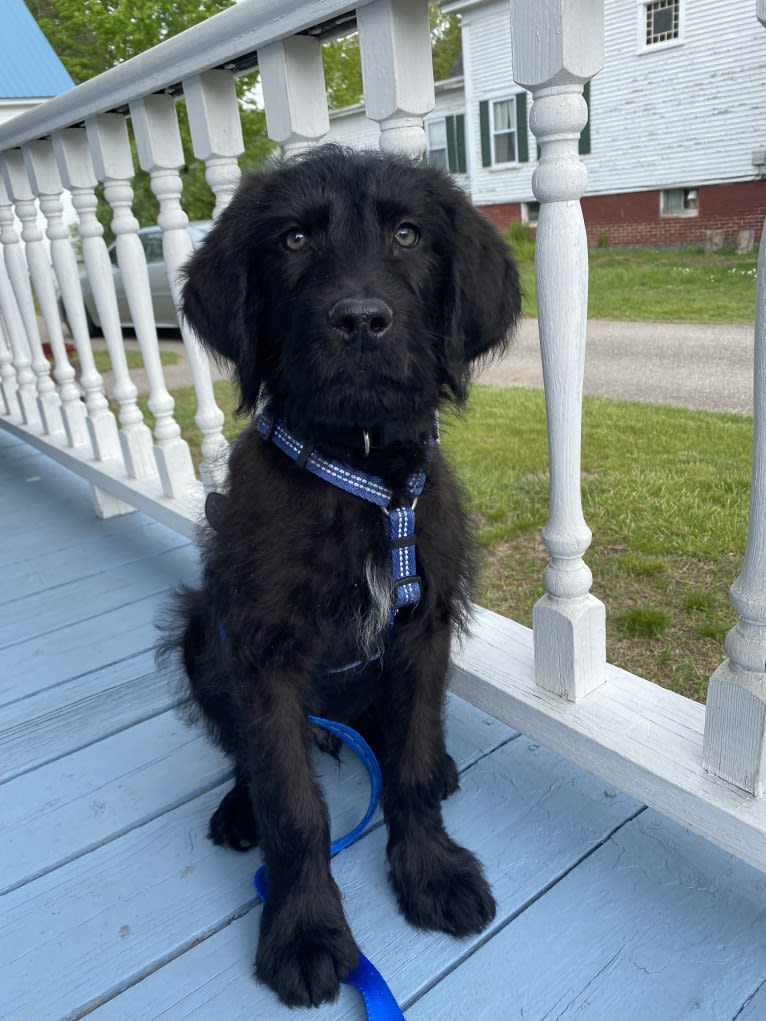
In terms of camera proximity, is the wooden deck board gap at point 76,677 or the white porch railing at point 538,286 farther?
the wooden deck board gap at point 76,677

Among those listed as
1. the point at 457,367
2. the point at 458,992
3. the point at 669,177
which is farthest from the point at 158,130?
the point at 669,177

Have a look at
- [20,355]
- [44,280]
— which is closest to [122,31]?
[20,355]

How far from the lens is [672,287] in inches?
440

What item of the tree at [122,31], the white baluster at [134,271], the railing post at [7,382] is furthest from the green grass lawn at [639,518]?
the tree at [122,31]

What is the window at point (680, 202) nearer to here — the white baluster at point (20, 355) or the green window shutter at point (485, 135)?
the green window shutter at point (485, 135)

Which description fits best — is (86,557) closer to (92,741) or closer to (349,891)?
(92,741)

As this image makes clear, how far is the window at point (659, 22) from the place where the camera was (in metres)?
15.4

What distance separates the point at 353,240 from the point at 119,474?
2.03 m

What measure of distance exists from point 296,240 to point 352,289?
0.67 feet

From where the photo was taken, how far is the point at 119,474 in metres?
3.15

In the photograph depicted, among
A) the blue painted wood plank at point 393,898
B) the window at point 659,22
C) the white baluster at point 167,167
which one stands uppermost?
the window at point 659,22

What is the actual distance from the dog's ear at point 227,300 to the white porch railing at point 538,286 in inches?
15.2

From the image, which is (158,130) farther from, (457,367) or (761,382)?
(761,382)

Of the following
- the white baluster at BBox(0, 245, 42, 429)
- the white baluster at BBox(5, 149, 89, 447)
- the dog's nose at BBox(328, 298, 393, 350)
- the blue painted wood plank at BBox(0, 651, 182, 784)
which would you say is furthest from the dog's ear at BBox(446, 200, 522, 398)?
the white baluster at BBox(0, 245, 42, 429)
